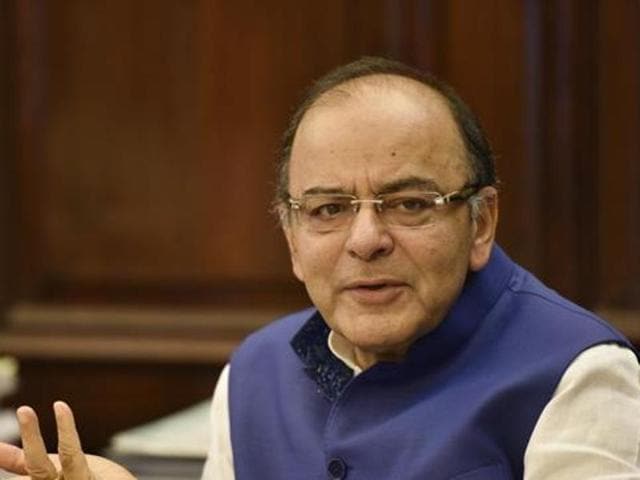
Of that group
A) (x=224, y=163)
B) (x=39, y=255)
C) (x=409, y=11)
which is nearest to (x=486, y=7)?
(x=409, y=11)

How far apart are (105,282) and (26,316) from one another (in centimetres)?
20

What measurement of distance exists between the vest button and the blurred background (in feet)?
4.03

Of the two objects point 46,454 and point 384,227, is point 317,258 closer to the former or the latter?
point 384,227

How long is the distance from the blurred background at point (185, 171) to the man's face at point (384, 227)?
1.17 m

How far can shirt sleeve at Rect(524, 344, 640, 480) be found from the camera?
194cm

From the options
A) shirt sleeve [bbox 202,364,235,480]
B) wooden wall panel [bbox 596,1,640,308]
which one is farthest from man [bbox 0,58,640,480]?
wooden wall panel [bbox 596,1,640,308]

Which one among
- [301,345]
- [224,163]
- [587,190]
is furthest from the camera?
[224,163]

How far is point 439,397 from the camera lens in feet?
6.90

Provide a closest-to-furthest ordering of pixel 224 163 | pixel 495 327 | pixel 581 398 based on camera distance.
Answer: pixel 581 398
pixel 495 327
pixel 224 163

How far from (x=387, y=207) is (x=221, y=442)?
55cm

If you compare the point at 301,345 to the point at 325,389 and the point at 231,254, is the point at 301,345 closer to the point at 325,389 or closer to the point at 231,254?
the point at 325,389

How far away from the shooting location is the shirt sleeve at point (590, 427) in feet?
6.35

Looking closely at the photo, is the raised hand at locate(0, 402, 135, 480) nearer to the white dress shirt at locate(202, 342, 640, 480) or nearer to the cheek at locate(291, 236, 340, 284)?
the cheek at locate(291, 236, 340, 284)

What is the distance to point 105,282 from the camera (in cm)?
354
